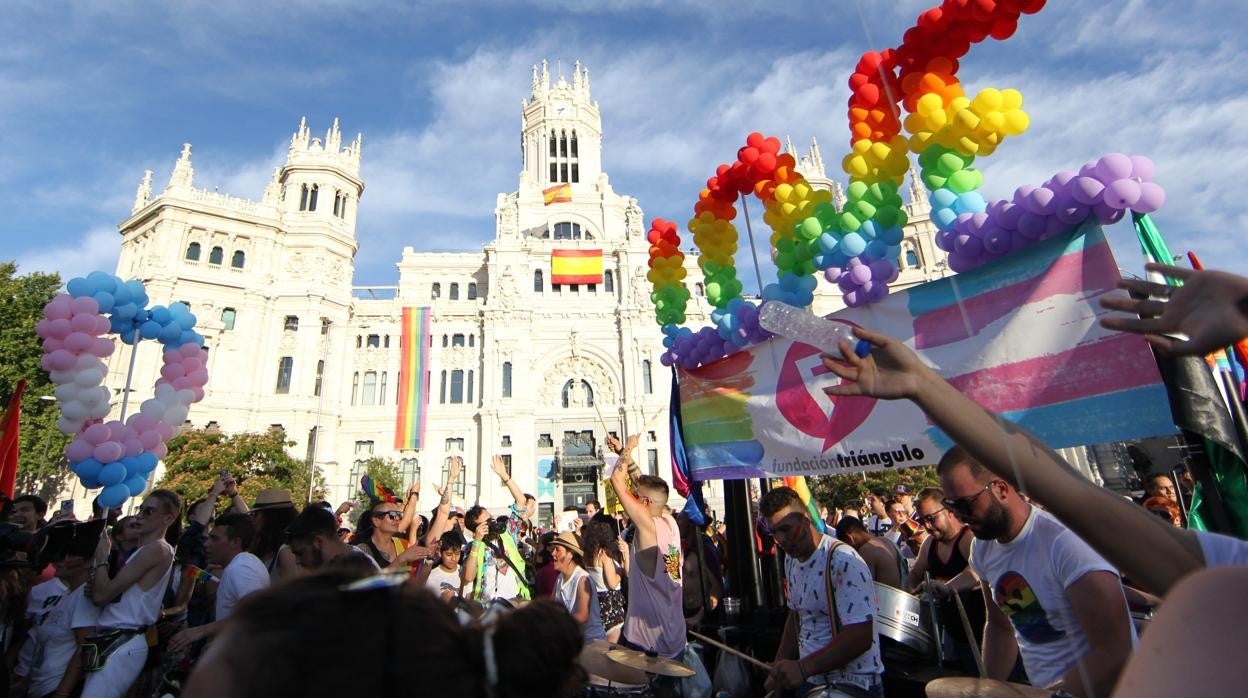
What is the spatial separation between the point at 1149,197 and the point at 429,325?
1429 inches

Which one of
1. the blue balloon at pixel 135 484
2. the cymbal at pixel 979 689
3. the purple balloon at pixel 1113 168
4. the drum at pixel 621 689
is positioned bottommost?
the drum at pixel 621 689

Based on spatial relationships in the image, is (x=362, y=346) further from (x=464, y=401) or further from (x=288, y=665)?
(x=288, y=665)

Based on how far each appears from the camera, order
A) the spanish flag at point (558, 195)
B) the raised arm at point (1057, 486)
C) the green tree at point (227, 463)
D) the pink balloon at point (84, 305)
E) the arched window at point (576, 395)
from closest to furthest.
Result: 1. the raised arm at point (1057, 486)
2. the pink balloon at point (84, 305)
3. the green tree at point (227, 463)
4. the arched window at point (576, 395)
5. the spanish flag at point (558, 195)

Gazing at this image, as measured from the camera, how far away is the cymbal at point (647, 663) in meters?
3.41

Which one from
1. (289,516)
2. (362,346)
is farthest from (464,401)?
(289,516)

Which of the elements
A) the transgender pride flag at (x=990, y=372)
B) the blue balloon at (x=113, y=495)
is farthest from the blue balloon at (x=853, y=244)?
the blue balloon at (x=113, y=495)

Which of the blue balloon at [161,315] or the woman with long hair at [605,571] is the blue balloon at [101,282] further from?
the woman with long hair at [605,571]

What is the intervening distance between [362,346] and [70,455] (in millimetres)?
31178

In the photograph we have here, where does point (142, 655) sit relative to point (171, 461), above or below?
below

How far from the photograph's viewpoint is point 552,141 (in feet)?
154

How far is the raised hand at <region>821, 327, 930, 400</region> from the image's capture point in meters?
1.56

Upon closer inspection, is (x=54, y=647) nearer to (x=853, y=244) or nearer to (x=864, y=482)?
(x=853, y=244)

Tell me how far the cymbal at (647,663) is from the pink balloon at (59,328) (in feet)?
28.1

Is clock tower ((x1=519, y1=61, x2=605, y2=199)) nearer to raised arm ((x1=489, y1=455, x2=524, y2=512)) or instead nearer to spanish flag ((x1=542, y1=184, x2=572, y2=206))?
spanish flag ((x1=542, y1=184, x2=572, y2=206))
